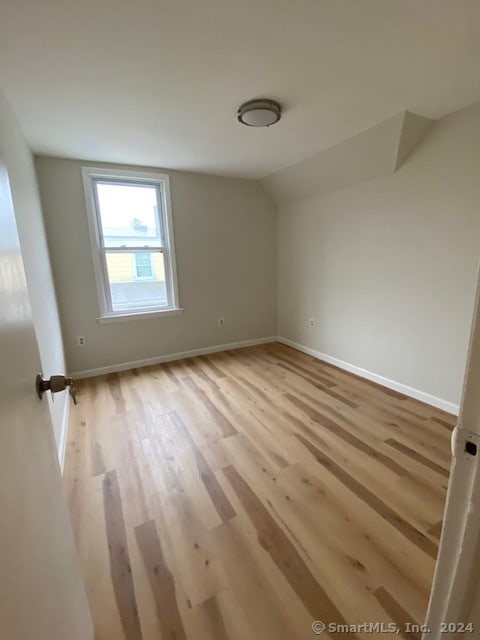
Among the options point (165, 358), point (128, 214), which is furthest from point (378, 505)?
point (128, 214)

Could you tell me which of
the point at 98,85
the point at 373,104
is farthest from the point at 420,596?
the point at 98,85

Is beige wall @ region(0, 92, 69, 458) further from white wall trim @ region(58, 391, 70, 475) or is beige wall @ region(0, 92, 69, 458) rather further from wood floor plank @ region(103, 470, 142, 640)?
wood floor plank @ region(103, 470, 142, 640)

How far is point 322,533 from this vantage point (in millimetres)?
1387

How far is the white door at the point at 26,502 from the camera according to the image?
1.63 ft

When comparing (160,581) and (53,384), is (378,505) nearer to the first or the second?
(160,581)

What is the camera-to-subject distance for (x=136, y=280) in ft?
11.5

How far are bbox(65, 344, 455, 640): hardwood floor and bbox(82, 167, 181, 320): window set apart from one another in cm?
126

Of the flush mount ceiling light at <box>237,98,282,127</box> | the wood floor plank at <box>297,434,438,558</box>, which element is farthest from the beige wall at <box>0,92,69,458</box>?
the wood floor plank at <box>297,434,438,558</box>

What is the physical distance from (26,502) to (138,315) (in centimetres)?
301

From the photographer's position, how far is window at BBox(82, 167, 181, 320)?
10.5ft

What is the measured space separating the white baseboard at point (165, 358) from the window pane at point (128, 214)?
1.42m

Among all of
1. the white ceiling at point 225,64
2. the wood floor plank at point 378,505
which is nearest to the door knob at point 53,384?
the white ceiling at point 225,64

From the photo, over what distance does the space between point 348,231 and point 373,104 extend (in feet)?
4.13

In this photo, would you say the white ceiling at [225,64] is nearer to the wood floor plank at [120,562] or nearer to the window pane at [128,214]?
the window pane at [128,214]
